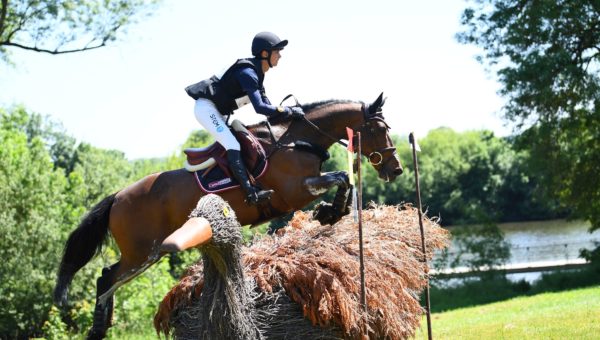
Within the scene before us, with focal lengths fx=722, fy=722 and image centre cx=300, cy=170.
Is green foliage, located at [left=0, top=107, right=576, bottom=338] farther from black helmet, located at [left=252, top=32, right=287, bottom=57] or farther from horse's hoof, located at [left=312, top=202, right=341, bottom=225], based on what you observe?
black helmet, located at [left=252, top=32, right=287, bottom=57]

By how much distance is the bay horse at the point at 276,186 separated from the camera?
6.70m

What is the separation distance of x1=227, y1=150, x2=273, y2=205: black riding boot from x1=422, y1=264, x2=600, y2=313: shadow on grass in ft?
44.8

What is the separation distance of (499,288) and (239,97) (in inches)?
620

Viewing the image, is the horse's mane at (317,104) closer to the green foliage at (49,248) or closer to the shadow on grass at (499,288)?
the green foliage at (49,248)

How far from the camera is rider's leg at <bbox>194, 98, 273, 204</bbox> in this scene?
21.4ft

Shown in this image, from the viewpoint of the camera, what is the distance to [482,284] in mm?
21547

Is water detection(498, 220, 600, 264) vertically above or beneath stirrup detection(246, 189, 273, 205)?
beneath

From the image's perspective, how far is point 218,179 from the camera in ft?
22.2

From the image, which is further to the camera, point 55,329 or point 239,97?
point 55,329

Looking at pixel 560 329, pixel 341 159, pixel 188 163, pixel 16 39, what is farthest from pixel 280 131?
pixel 341 159

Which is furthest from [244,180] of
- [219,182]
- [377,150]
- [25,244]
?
[25,244]

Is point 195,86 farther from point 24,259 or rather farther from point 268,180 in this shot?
point 24,259

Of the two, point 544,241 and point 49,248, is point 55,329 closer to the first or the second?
point 49,248

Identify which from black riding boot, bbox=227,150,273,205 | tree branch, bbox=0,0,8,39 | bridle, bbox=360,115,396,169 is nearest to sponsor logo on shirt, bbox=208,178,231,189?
black riding boot, bbox=227,150,273,205
